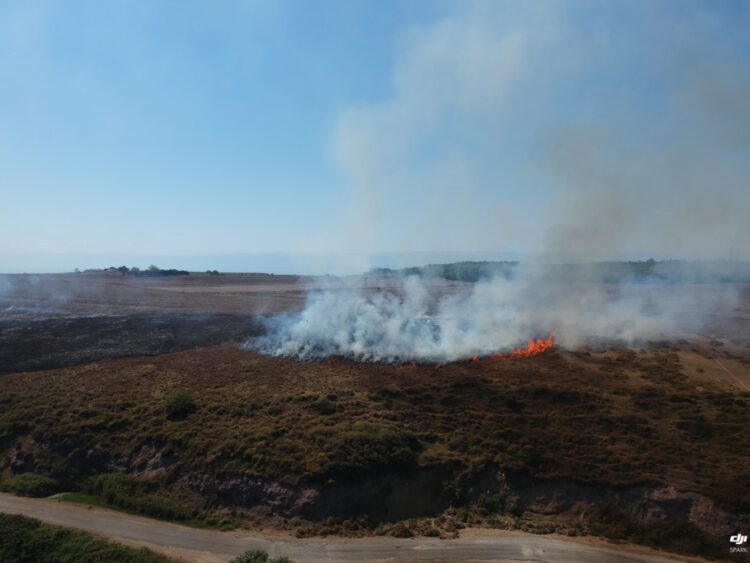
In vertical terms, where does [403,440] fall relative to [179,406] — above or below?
below

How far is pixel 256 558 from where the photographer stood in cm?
2420

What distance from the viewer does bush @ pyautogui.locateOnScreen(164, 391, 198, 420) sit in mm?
39719

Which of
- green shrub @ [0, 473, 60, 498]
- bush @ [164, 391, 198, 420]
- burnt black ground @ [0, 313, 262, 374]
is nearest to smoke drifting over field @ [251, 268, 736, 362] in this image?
burnt black ground @ [0, 313, 262, 374]

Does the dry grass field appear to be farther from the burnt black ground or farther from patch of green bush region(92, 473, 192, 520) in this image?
the burnt black ground

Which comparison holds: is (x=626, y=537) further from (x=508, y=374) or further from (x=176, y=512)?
(x=176, y=512)

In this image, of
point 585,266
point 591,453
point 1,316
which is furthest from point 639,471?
point 1,316

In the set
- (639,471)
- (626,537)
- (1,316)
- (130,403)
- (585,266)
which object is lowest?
(626,537)

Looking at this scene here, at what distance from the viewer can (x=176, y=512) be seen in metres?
30.5

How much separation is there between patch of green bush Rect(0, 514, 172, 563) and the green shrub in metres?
4.72

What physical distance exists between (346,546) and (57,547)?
52.3ft

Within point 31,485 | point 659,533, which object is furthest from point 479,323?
point 31,485

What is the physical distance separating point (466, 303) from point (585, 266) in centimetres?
1874

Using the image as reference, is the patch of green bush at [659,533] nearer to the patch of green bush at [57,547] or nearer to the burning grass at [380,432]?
the burning grass at [380,432]

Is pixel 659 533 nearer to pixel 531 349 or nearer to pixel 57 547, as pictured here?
pixel 531 349
